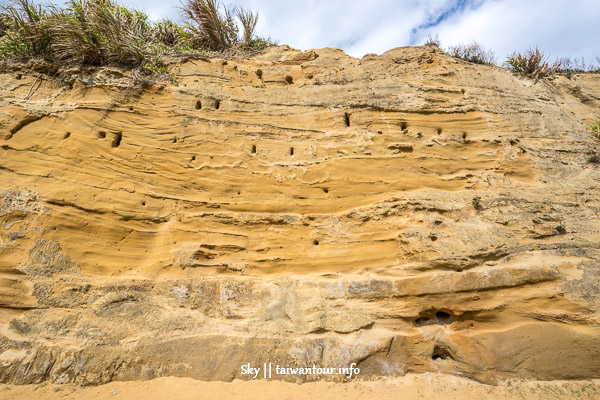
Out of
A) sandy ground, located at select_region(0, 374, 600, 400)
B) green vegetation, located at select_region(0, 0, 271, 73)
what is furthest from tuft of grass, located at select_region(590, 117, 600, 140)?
green vegetation, located at select_region(0, 0, 271, 73)

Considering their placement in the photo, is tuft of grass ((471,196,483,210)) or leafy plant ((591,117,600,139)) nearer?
tuft of grass ((471,196,483,210))

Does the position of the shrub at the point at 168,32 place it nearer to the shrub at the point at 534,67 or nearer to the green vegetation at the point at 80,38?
the green vegetation at the point at 80,38

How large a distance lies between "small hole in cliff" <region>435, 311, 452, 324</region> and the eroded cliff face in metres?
0.06

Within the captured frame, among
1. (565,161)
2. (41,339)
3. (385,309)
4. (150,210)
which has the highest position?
(565,161)

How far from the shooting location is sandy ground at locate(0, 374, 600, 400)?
416 cm

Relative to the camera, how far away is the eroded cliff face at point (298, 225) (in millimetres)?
4672

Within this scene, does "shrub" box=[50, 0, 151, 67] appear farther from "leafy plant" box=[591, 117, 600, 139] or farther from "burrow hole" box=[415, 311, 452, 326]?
"leafy plant" box=[591, 117, 600, 139]

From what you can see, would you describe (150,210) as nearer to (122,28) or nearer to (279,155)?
(279,155)

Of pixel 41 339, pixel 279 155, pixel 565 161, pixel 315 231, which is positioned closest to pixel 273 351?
pixel 315 231

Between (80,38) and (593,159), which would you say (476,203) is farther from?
(80,38)

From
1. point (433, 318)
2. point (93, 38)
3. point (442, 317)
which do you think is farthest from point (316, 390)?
point (93, 38)

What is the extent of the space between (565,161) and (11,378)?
1000cm

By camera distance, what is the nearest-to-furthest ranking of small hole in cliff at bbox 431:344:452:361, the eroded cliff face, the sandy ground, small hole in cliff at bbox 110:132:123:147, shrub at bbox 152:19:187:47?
the sandy ground, the eroded cliff face, small hole in cliff at bbox 431:344:452:361, small hole in cliff at bbox 110:132:123:147, shrub at bbox 152:19:187:47

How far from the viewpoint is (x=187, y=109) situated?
6.74 meters
